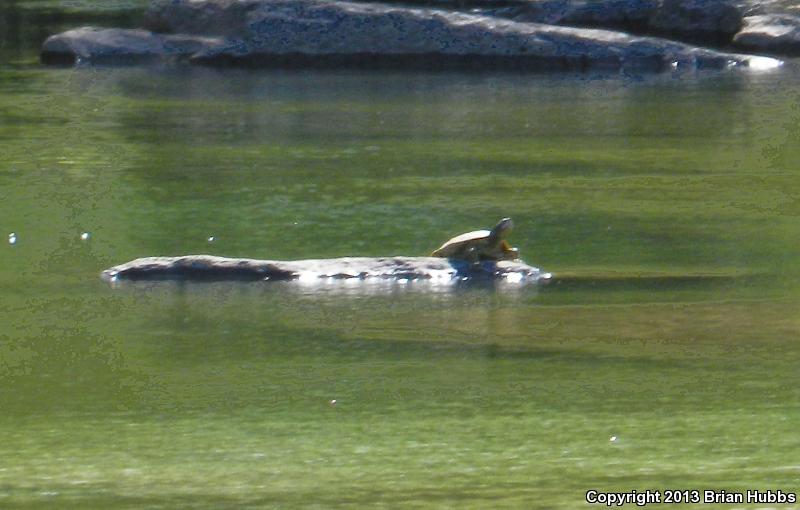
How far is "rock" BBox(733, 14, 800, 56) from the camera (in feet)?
50.4

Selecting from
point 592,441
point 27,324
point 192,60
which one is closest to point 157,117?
point 192,60

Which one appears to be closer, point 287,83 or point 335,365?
point 335,365

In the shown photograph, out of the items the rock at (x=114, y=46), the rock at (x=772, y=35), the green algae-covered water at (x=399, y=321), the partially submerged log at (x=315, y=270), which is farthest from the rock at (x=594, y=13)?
the partially submerged log at (x=315, y=270)

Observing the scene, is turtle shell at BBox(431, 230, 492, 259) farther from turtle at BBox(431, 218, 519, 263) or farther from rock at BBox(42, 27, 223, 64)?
rock at BBox(42, 27, 223, 64)

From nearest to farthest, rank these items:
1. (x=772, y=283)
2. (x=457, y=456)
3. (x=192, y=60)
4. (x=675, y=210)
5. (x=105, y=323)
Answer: (x=457, y=456) < (x=105, y=323) < (x=772, y=283) < (x=675, y=210) < (x=192, y=60)

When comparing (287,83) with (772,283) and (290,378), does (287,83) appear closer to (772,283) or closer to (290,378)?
(772,283)

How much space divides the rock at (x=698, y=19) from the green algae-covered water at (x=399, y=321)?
5.07 meters


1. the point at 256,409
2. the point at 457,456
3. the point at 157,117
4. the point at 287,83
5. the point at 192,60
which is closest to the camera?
the point at 457,456

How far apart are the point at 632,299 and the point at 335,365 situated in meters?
1.30

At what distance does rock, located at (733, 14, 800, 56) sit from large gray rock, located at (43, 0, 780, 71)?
876 millimetres

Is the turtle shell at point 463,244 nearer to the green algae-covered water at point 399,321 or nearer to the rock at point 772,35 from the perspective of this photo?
the green algae-covered water at point 399,321

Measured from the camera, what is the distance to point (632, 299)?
6.42 m

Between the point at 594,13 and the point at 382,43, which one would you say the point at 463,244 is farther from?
the point at 594,13

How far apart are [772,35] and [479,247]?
9241 millimetres
